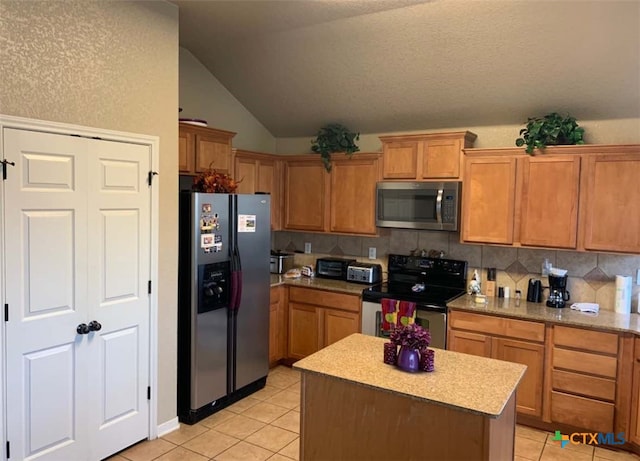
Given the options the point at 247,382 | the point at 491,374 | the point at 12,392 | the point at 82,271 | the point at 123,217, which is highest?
the point at 123,217

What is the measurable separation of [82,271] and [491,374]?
239 centimetres

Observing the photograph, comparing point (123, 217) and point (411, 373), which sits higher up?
point (123, 217)

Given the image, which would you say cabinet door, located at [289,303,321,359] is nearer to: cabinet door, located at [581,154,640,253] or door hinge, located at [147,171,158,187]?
door hinge, located at [147,171,158,187]

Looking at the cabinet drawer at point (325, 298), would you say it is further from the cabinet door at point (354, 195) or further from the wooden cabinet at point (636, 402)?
the wooden cabinet at point (636, 402)

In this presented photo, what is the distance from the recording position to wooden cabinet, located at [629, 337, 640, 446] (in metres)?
3.32

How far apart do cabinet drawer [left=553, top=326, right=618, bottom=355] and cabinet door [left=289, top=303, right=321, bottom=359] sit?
212 centimetres

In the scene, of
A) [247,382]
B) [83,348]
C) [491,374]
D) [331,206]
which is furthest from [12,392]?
[331,206]

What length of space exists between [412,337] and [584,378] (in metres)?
1.96

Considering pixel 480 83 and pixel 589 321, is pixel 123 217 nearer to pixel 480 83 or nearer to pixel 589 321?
pixel 480 83

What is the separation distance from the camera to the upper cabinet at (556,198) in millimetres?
3584

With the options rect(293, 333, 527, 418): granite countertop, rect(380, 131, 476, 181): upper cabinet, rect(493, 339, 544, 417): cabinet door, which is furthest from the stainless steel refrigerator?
rect(493, 339, 544, 417): cabinet door

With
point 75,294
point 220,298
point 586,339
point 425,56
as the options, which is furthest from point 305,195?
point 586,339

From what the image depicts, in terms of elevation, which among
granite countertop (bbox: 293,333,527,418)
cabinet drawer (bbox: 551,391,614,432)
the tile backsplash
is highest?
the tile backsplash

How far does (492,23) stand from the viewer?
344 cm
